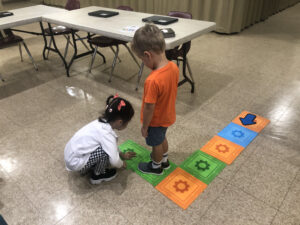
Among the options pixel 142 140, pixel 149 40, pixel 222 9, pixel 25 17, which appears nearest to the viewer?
pixel 149 40

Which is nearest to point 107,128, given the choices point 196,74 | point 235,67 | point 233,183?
point 233,183

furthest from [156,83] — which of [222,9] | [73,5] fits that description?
[222,9]

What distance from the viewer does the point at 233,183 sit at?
156cm

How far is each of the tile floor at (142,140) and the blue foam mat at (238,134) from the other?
61mm

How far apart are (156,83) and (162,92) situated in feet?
0.24

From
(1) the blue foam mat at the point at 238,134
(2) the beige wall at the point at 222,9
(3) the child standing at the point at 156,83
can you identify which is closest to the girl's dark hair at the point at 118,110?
Result: (3) the child standing at the point at 156,83

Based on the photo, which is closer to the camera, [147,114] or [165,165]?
[147,114]

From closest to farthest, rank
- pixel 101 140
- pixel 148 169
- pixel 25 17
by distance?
1. pixel 101 140
2. pixel 148 169
3. pixel 25 17

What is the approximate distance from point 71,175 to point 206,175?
36.5 inches

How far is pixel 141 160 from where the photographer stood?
1.78m

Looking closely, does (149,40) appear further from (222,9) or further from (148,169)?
(222,9)

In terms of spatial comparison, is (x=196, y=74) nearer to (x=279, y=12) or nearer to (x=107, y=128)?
(x=107, y=128)

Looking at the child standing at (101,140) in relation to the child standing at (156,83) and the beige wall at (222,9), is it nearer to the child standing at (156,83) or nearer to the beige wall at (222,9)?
the child standing at (156,83)

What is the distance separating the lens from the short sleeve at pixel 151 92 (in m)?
1.16
